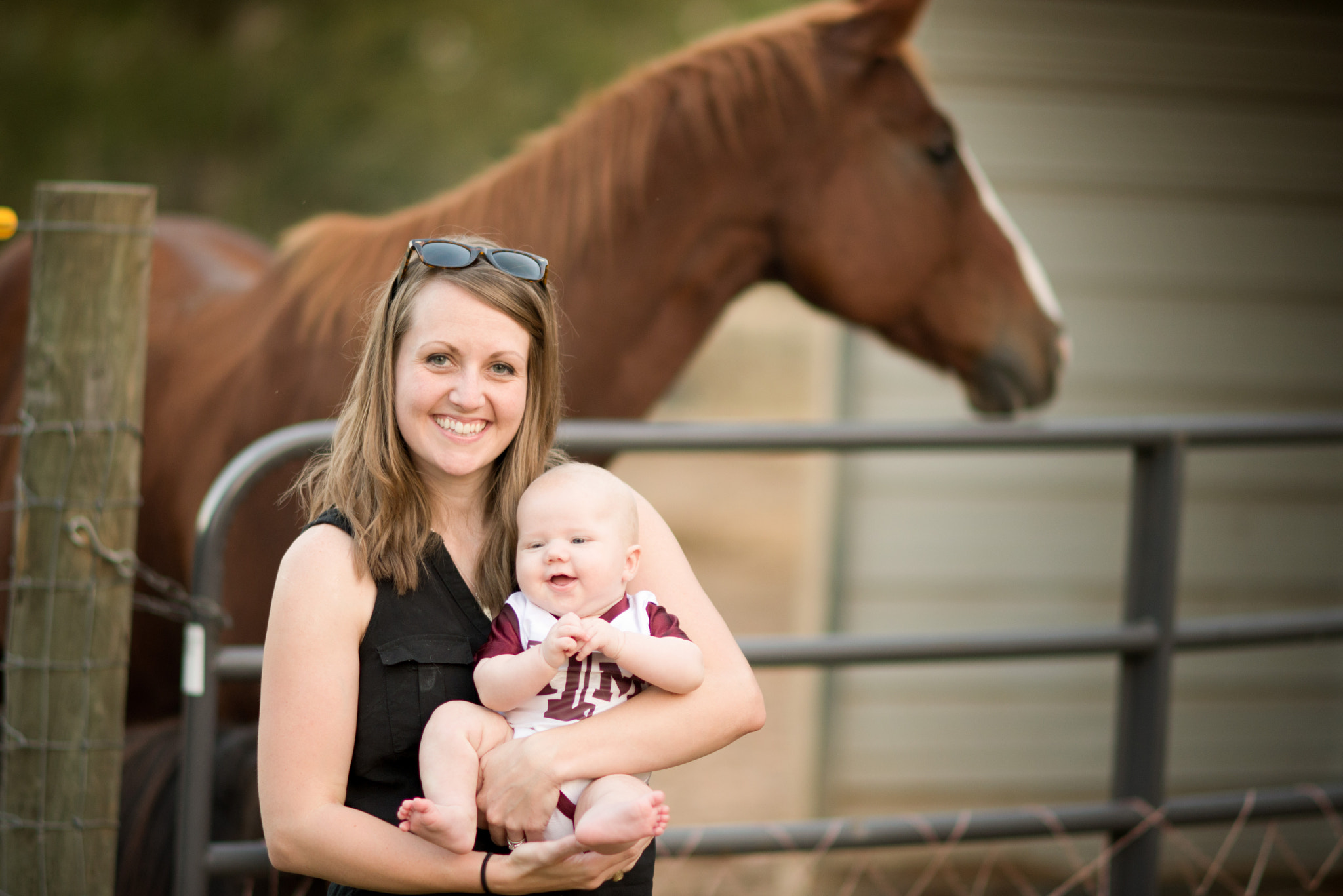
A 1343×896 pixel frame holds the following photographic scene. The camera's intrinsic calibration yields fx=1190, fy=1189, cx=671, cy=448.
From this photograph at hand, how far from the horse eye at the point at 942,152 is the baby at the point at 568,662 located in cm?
167

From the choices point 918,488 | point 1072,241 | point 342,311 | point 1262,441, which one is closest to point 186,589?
point 342,311

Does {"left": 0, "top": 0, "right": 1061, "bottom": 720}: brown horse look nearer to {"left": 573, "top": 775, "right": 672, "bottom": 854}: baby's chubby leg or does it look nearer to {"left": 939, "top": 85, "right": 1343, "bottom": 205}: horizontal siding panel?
{"left": 939, "top": 85, "right": 1343, "bottom": 205}: horizontal siding panel

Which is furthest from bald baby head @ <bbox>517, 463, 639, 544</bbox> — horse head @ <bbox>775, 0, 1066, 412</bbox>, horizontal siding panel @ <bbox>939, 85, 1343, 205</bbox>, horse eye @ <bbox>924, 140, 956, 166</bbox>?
horizontal siding panel @ <bbox>939, 85, 1343, 205</bbox>

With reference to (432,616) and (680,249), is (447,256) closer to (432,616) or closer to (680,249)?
(432,616)

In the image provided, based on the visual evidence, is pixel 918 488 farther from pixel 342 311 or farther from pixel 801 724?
pixel 342 311

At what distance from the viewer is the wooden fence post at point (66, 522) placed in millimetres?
1664

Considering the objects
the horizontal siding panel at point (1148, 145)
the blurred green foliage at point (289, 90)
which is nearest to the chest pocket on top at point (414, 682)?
the horizontal siding panel at point (1148, 145)

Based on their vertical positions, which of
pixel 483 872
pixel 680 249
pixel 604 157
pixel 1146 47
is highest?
pixel 1146 47

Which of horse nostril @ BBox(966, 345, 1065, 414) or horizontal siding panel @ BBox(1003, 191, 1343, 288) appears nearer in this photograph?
horse nostril @ BBox(966, 345, 1065, 414)

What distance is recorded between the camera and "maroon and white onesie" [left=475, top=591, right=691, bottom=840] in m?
1.16

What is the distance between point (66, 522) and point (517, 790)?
917 millimetres

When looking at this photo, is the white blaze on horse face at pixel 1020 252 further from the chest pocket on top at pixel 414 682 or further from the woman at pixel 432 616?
the chest pocket on top at pixel 414 682

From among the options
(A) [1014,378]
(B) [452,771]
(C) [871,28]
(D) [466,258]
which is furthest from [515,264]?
(A) [1014,378]

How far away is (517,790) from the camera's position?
112 centimetres
